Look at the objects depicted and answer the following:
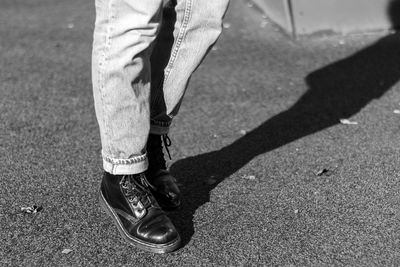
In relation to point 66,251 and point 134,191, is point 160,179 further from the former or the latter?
point 66,251

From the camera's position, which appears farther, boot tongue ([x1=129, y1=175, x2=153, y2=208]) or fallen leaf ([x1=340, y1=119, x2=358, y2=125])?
fallen leaf ([x1=340, y1=119, x2=358, y2=125])

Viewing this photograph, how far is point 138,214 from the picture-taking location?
282 centimetres

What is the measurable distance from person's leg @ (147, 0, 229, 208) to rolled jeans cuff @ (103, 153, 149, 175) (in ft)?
0.89

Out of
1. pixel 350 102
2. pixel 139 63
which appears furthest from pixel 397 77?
pixel 139 63

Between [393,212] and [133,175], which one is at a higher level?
[133,175]

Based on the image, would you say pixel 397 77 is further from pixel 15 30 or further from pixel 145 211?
pixel 15 30

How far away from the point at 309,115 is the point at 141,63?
2.16m

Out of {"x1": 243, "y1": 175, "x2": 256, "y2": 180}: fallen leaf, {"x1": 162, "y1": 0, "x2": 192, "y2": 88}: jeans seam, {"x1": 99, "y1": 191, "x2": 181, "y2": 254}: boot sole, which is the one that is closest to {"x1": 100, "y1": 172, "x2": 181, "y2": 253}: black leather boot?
{"x1": 99, "y1": 191, "x2": 181, "y2": 254}: boot sole

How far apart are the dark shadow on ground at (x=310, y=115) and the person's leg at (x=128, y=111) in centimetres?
19

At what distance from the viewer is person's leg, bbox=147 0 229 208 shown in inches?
111

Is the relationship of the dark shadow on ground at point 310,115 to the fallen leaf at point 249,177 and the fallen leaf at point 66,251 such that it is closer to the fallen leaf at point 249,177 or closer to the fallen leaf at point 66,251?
the fallen leaf at point 249,177

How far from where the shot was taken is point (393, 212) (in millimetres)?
3090

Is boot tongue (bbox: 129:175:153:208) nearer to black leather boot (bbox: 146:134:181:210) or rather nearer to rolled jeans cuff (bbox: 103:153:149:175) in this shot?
rolled jeans cuff (bbox: 103:153:149:175)

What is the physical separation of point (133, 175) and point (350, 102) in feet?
7.65
